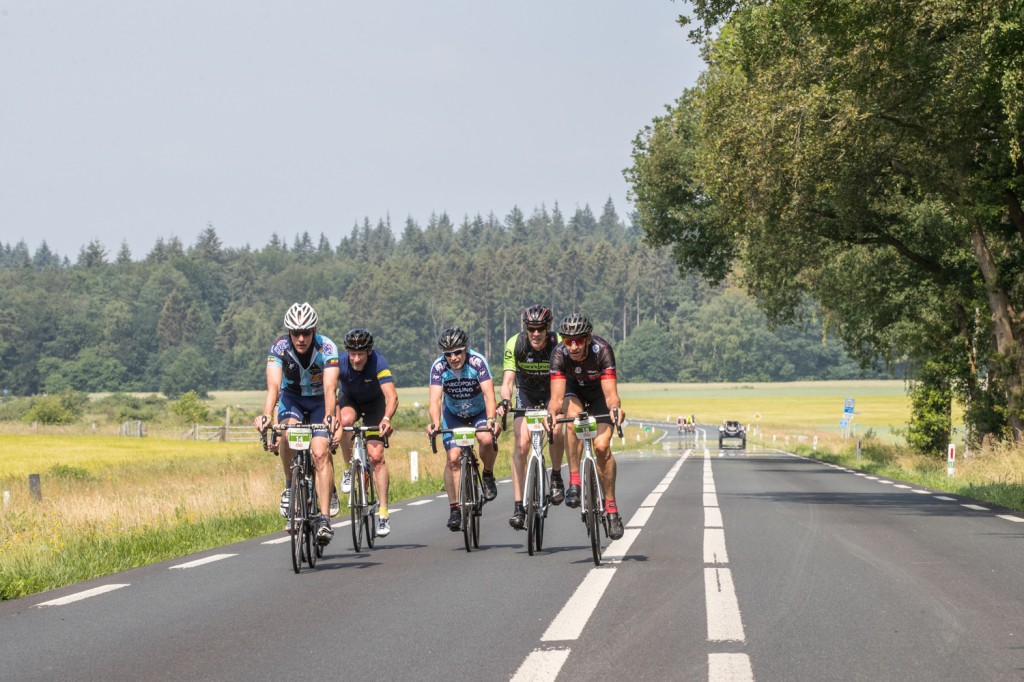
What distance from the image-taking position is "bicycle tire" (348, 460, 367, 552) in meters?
11.6

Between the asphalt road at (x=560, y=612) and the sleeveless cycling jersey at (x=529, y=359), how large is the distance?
4.99 ft

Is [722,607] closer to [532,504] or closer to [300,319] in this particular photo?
[532,504]

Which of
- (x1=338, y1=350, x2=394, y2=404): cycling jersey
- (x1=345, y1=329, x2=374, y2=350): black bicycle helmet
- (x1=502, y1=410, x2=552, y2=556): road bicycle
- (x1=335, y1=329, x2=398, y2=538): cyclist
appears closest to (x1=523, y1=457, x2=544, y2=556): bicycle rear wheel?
(x1=502, y1=410, x2=552, y2=556): road bicycle

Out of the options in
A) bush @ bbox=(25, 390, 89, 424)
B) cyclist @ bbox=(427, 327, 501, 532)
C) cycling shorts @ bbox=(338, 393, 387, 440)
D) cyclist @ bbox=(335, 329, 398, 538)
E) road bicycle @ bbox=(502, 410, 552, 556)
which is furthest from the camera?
bush @ bbox=(25, 390, 89, 424)

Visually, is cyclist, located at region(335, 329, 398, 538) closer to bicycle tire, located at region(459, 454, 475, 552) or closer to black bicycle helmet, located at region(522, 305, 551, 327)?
bicycle tire, located at region(459, 454, 475, 552)

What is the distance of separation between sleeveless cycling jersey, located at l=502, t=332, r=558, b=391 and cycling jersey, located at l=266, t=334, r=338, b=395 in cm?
169

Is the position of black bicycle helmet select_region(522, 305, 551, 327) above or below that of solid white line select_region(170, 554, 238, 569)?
above

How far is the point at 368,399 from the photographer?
11750 mm

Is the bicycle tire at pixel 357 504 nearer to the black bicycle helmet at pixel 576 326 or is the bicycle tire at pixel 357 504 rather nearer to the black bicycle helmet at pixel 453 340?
the black bicycle helmet at pixel 453 340

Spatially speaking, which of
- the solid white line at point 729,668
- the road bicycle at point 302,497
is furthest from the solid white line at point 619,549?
the solid white line at point 729,668

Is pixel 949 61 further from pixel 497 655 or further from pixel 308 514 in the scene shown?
pixel 497 655

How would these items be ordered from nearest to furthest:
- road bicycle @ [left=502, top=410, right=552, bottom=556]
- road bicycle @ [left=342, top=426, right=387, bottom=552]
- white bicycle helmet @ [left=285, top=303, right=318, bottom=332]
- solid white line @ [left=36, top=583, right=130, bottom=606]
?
solid white line @ [left=36, top=583, right=130, bottom=606]
white bicycle helmet @ [left=285, top=303, right=318, bottom=332]
road bicycle @ [left=502, top=410, right=552, bottom=556]
road bicycle @ [left=342, top=426, right=387, bottom=552]

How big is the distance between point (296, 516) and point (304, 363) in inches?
51.1

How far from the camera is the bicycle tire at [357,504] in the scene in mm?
11625
